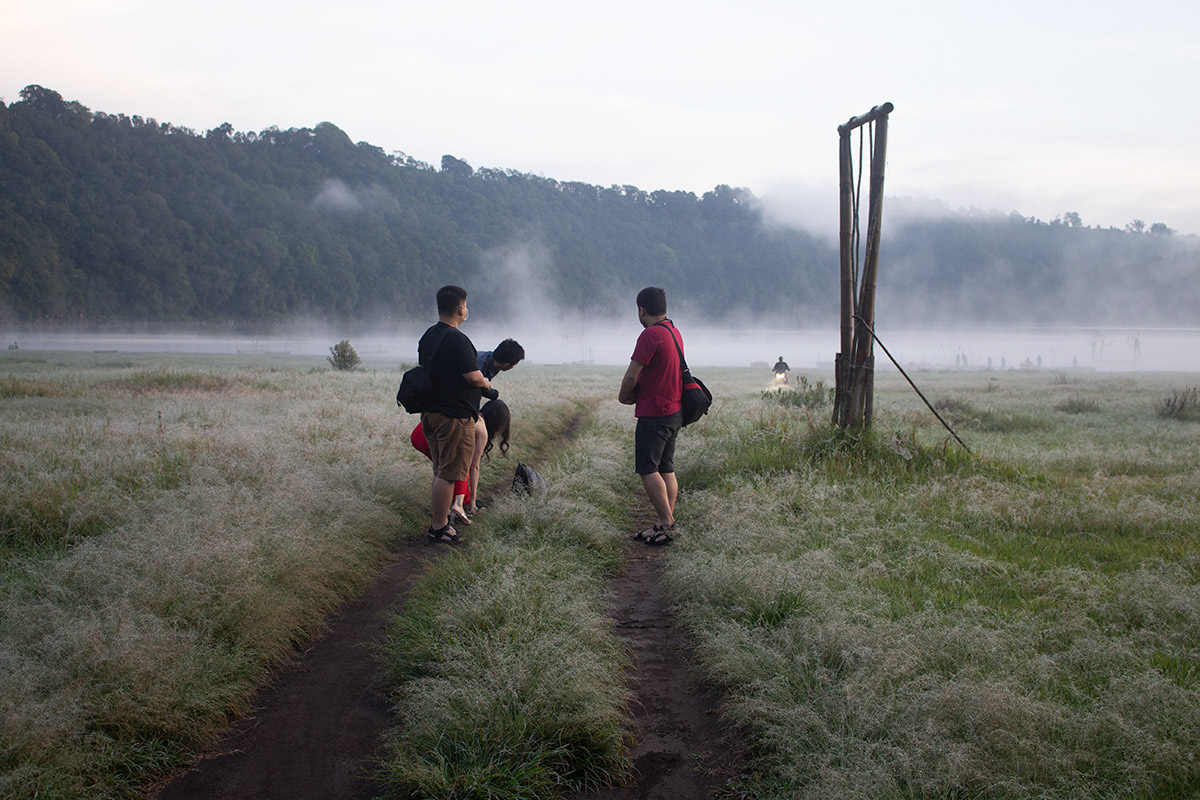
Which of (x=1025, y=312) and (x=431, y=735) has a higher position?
(x=1025, y=312)

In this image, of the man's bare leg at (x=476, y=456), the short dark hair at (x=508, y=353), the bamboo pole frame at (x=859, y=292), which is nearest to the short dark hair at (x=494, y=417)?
the man's bare leg at (x=476, y=456)

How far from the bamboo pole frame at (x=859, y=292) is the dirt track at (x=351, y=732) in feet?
17.1

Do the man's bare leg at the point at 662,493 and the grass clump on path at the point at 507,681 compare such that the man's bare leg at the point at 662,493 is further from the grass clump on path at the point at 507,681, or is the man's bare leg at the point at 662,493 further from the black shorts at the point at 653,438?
the grass clump on path at the point at 507,681

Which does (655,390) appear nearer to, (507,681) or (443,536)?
(443,536)

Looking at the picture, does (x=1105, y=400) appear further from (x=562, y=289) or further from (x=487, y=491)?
(x=562, y=289)

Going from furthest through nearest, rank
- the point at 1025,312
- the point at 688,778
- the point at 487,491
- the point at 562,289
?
the point at 1025,312
the point at 562,289
the point at 487,491
the point at 688,778

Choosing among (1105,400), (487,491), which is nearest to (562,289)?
(1105,400)

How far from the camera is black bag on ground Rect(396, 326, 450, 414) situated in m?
6.01

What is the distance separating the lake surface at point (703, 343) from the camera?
6019 cm

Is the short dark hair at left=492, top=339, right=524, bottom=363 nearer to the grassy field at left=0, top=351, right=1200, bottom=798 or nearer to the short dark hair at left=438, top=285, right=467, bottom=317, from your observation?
the short dark hair at left=438, top=285, right=467, bottom=317

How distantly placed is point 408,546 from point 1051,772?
527 cm

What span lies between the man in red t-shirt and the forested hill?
133 ft

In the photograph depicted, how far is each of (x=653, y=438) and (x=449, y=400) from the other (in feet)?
6.18

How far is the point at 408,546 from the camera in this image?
21.2 ft
